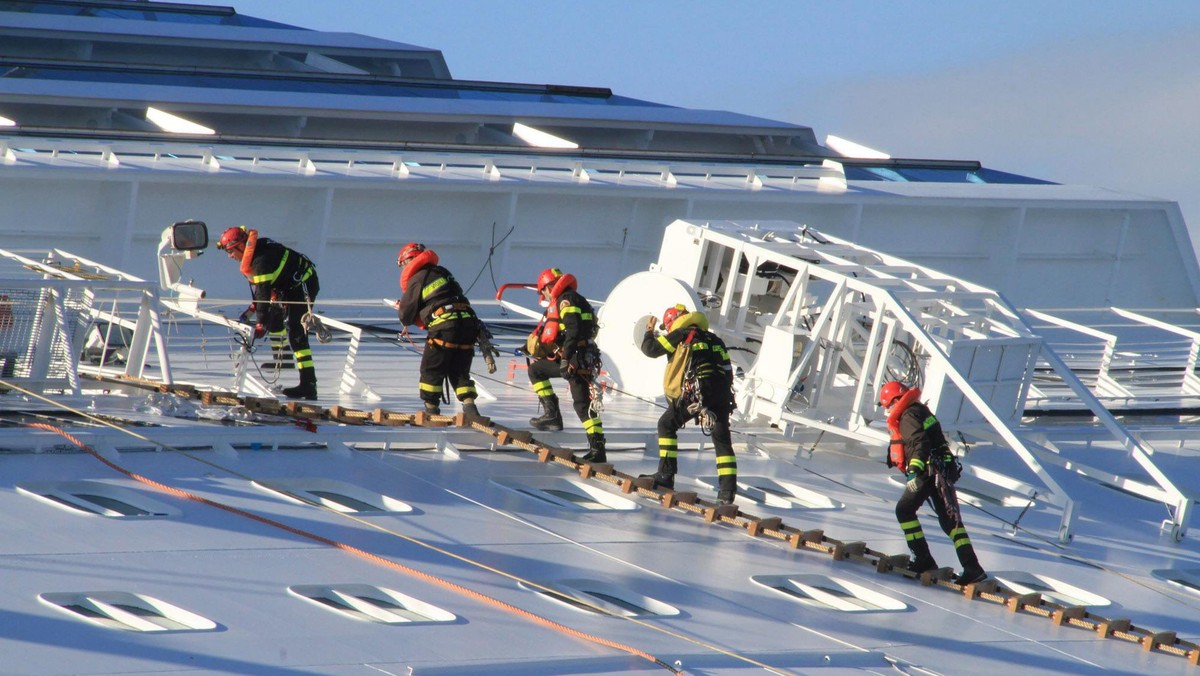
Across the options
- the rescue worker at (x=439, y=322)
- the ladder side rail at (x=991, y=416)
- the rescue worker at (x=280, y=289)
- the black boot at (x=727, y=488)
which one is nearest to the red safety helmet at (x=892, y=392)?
the black boot at (x=727, y=488)

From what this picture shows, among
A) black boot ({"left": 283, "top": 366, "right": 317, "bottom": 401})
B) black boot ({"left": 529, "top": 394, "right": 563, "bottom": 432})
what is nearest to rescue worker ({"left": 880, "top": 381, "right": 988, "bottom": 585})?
black boot ({"left": 529, "top": 394, "right": 563, "bottom": 432})

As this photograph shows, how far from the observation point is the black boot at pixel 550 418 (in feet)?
40.5

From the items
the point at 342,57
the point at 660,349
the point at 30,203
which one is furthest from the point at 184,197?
the point at 342,57

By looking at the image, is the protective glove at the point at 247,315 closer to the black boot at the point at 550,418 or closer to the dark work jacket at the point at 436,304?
the dark work jacket at the point at 436,304

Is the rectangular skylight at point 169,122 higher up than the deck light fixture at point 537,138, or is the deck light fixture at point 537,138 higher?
the deck light fixture at point 537,138

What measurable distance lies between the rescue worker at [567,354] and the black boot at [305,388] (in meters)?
A: 1.89

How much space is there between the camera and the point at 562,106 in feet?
86.6

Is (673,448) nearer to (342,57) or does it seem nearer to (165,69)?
(165,69)

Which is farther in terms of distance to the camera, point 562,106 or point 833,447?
point 562,106

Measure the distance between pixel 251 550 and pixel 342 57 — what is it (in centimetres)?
2360

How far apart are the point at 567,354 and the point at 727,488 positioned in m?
1.71

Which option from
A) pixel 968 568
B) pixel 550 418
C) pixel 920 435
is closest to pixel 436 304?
pixel 550 418

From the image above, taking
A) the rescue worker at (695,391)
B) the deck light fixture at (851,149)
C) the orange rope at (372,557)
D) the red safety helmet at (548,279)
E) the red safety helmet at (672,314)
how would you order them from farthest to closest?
the deck light fixture at (851,149), the red safety helmet at (548,279), the red safety helmet at (672,314), the rescue worker at (695,391), the orange rope at (372,557)

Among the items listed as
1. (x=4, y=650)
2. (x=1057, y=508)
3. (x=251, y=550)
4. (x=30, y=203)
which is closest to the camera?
(x=4, y=650)
